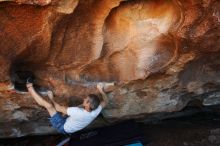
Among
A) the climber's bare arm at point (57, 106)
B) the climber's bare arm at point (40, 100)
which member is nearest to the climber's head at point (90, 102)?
the climber's bare arm at point (57, 106)

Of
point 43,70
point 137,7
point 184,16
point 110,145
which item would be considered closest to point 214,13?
point 184,16

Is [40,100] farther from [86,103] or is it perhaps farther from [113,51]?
[113,51]

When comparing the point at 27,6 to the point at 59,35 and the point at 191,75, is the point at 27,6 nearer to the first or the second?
the point at 59,35

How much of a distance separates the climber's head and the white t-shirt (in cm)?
4

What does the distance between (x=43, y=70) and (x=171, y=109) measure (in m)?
1.30

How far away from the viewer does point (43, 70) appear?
3256mm

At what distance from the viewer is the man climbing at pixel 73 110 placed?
10.8 feet

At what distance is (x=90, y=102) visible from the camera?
326 cm

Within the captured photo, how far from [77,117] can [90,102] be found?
0.59ft

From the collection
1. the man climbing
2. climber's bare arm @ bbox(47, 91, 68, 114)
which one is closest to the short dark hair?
the man climbing

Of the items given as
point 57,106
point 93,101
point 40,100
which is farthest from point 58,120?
point 93,101

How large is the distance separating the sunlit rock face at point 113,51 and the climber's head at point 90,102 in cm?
10

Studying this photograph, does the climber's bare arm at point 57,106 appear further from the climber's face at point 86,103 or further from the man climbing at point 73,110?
the climber's face at point 86,103

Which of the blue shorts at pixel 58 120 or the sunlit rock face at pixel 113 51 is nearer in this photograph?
the sunlit rock face at pixel 113 51
